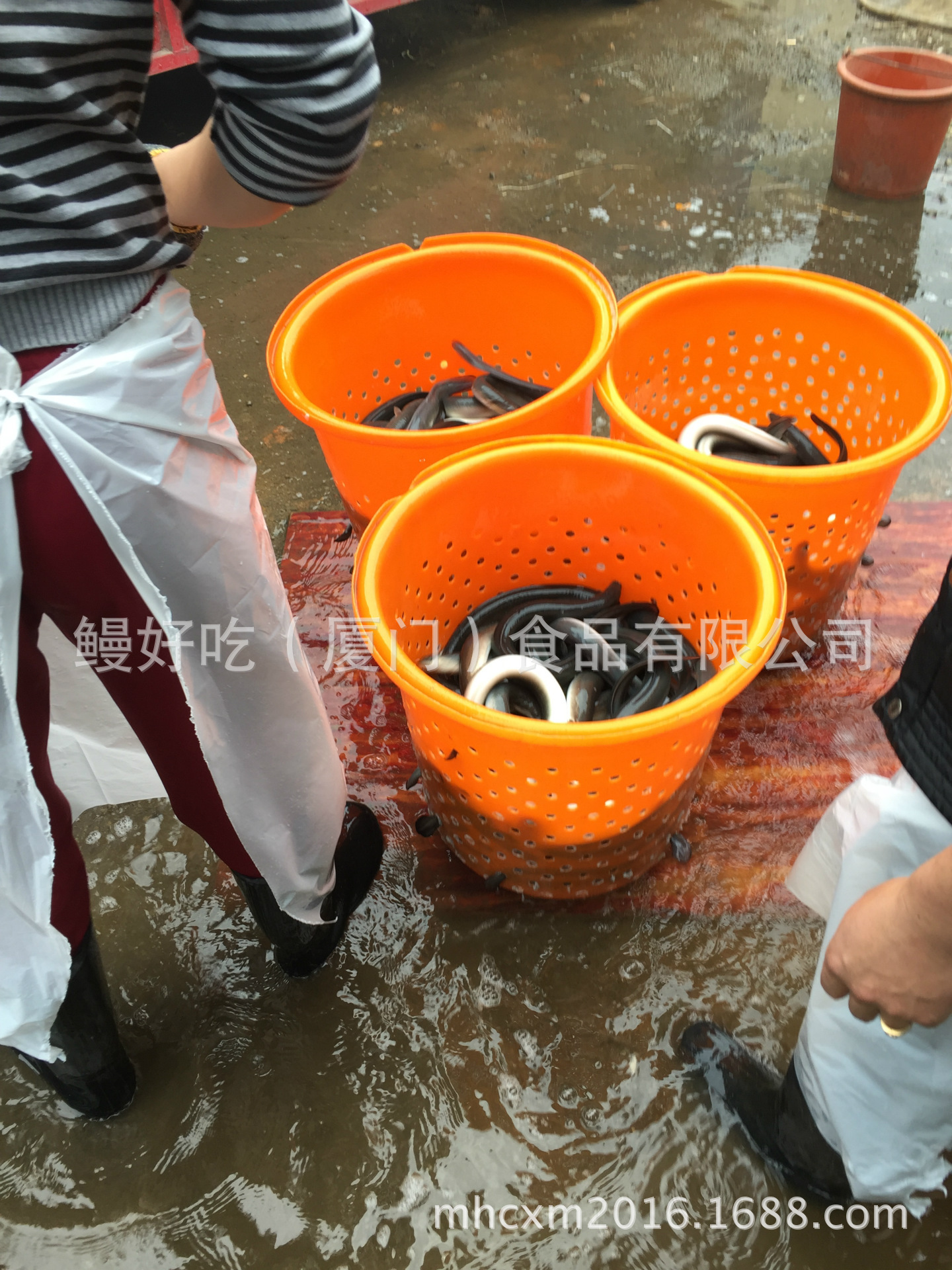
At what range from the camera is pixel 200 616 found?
3.64ft

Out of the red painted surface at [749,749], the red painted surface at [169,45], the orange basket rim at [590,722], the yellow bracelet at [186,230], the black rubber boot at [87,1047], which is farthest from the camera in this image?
the red painted surface at [169,45]

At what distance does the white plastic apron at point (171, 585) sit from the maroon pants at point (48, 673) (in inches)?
1.0

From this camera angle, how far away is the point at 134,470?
0.97m

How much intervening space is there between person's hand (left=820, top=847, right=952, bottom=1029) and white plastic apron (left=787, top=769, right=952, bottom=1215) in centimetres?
8

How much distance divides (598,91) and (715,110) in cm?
67

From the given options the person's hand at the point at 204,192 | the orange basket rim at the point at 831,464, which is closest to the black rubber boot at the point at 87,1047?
the person's hand at the point at 204,192

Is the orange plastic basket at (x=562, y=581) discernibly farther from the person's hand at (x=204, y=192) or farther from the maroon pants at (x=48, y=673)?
the person's hand at (x=204, y=192)

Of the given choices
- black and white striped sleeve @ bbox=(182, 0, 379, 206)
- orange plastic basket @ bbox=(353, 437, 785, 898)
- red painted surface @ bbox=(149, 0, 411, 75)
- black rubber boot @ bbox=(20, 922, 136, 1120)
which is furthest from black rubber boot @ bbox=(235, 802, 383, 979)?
red painted surface @ bbox=(149, 0, 411, 75)

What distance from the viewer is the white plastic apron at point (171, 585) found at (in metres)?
0.93

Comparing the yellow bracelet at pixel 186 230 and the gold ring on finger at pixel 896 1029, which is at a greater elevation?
the yellow bracelet at pixel 186 230

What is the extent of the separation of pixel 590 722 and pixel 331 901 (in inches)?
26.2

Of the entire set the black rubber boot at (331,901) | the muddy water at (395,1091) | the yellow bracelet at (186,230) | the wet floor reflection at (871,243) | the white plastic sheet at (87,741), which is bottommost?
the muddy water at (395,1091)

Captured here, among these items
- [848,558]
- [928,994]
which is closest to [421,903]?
[928,994]

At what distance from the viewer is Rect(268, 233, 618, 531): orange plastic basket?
1.71 m
